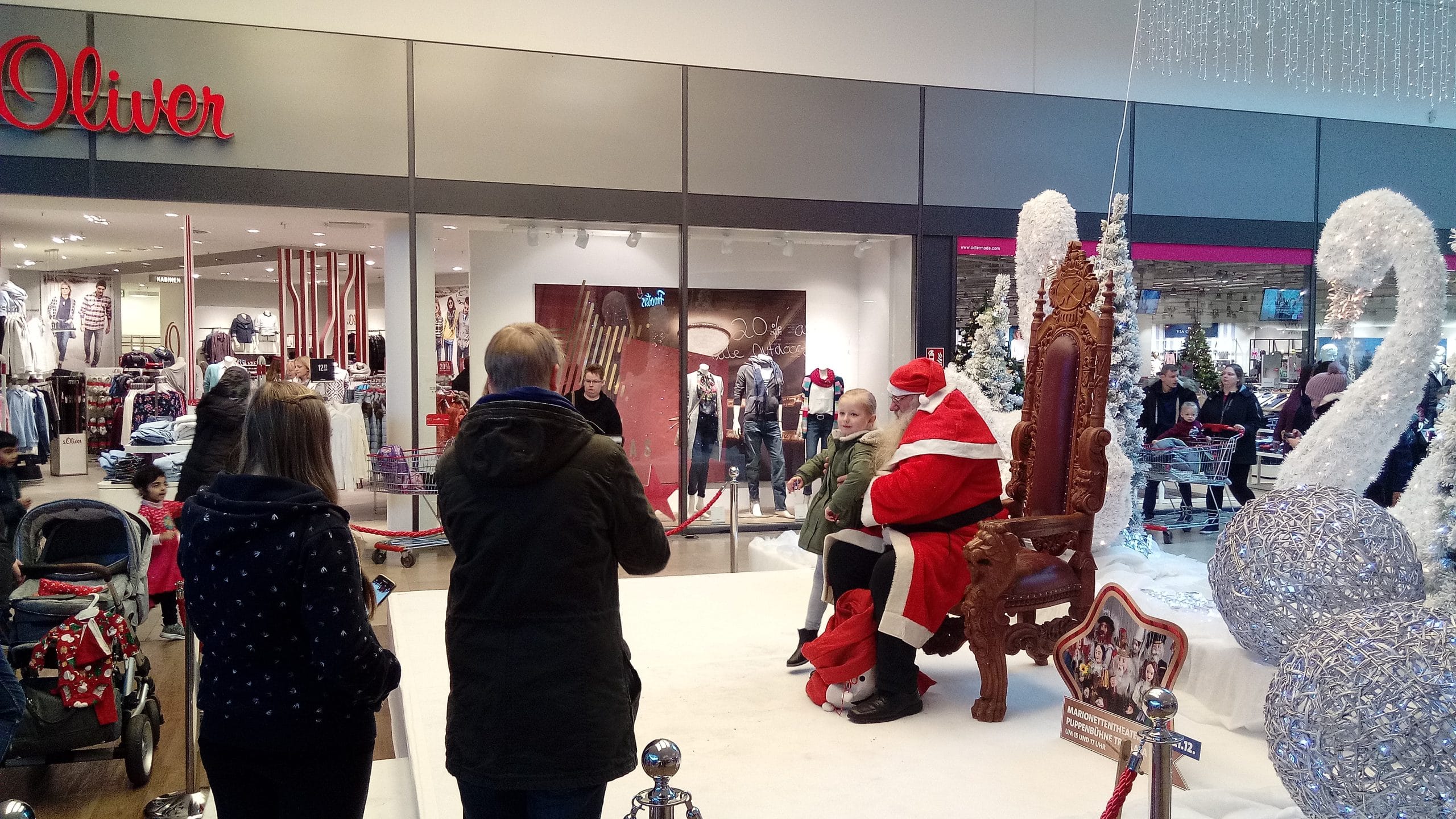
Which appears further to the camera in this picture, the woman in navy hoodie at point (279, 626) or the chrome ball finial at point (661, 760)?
A: the woman in navy hoodie at point (279, 626)

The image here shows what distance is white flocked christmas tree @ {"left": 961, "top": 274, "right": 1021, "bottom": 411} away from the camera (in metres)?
8.42

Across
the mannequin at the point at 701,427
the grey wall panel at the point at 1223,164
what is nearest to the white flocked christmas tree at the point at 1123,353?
the mannequin at the point at 701,427

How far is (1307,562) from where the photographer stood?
2947 millimetres

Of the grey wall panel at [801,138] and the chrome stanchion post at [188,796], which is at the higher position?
the grey wall panel at [801,138]

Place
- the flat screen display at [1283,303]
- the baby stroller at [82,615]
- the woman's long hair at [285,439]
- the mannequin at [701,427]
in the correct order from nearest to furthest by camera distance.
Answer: the woman's long hair at [285,439]
the baby stroller at [82,615]
the mannequin at [701,427]
the flat screen display at [1283,303]

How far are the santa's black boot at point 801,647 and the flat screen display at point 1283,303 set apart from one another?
8.77 metres

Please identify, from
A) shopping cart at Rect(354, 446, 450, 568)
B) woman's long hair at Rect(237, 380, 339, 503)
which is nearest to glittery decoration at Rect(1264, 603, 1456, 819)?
woman's long hair at Rect(237, 380, 339, 503)

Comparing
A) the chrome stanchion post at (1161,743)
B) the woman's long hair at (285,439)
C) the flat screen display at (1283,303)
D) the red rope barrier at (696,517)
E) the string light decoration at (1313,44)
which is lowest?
the red rope barrier at (696,517)

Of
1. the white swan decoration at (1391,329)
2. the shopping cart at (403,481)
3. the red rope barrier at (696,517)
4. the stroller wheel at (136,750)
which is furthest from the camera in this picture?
the shopping cart at (403,481)

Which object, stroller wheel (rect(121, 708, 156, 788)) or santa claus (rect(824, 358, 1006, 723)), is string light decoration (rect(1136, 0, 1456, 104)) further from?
stroller wheel (rect(121, 708, 156, 788))

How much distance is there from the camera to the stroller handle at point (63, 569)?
4.18 m

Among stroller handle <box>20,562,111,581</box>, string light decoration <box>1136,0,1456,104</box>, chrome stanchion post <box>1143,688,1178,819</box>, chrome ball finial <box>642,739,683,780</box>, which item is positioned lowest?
stroller handle <box>20,562,111,581</box>

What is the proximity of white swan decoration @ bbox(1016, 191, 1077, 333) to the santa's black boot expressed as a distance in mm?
3173

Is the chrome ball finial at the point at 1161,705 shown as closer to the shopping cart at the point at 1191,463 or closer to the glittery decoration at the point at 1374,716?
the glittery decoration at the point at 1374,716
